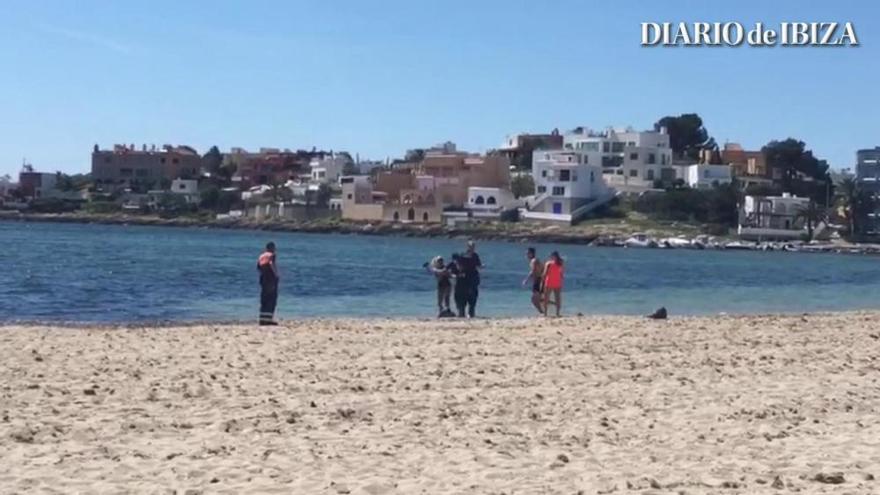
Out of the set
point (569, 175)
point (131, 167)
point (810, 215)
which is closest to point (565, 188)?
point (569, 175)

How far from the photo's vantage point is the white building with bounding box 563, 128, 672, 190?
472 feet

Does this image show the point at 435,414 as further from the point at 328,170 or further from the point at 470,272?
the point at 328,170

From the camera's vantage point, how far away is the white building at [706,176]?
13925 cm

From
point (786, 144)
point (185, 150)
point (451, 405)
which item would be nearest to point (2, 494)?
point (451, 405)

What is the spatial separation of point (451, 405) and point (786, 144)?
143532mm

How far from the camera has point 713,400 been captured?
38.8 ft

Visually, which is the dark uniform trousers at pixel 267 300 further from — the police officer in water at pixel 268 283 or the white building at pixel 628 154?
the white building at pixel 628 154

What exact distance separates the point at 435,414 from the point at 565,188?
12330cm

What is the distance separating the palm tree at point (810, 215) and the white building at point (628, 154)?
17.6 meters

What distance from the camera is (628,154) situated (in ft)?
479

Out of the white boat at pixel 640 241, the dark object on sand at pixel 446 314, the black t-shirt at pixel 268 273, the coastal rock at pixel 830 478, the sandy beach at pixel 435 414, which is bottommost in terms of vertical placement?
the white boat at pixel 640 241

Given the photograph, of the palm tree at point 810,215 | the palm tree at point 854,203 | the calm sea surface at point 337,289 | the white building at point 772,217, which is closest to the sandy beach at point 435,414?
the calm sea surface at point 337,289

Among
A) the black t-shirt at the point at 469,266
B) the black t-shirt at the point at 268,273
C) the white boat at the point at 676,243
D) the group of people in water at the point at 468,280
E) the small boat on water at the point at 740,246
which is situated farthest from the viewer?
the small boat on water at the point at 740,246

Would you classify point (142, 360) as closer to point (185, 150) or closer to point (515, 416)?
point (515, 416)
